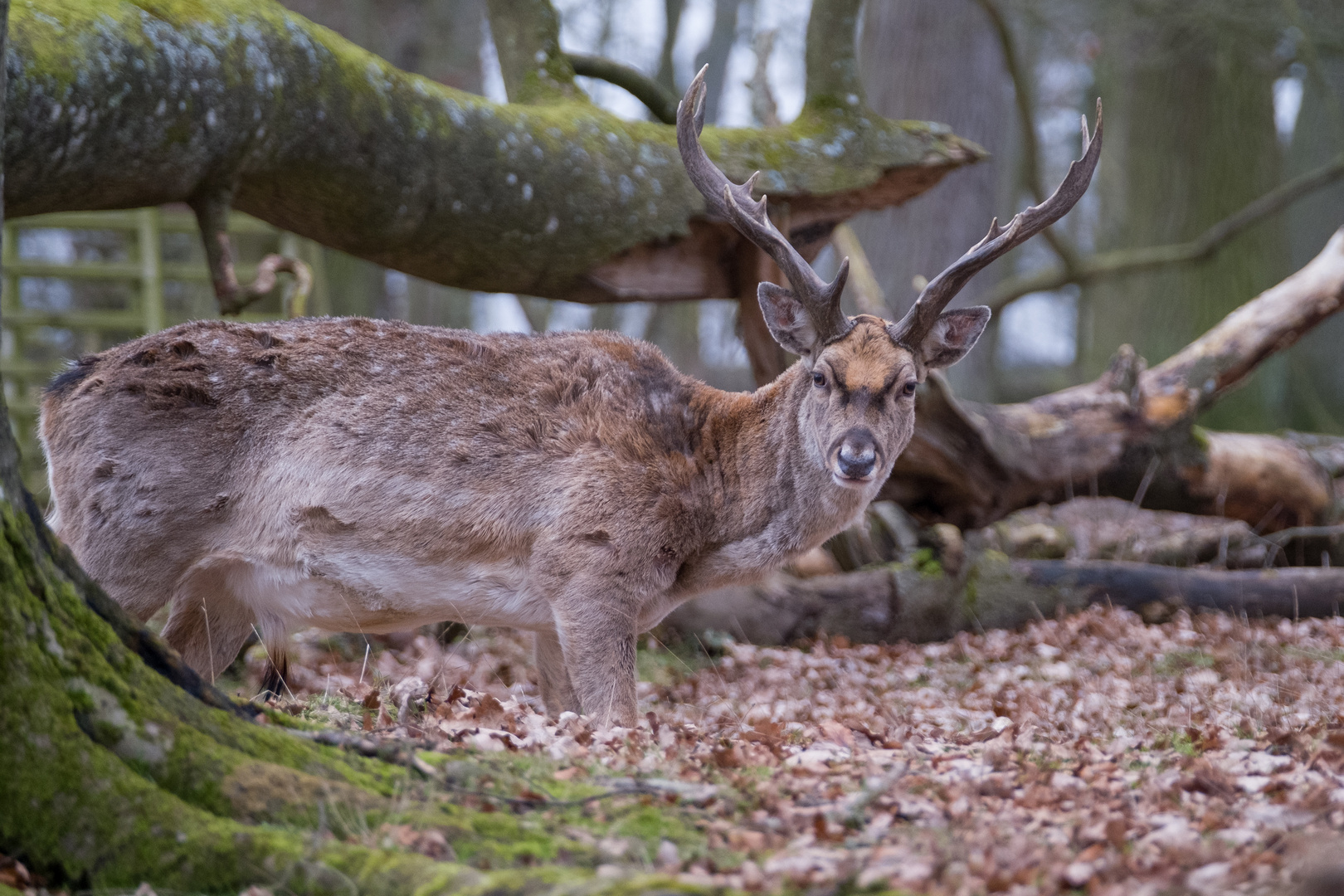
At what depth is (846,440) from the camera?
18.2 ft

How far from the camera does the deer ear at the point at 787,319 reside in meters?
6.12

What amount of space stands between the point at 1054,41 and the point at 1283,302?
31.4ft

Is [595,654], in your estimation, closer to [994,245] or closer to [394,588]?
[394,588]

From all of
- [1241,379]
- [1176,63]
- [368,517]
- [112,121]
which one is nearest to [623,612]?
[368,517]

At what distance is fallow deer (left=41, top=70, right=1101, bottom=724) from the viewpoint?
5.44 meters

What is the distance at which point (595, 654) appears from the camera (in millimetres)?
5402

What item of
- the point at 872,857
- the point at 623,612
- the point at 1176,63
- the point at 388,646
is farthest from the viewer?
the point at 1176,63

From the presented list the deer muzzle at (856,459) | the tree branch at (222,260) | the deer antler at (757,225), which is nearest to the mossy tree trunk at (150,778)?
the deer muzzle at (856,459)

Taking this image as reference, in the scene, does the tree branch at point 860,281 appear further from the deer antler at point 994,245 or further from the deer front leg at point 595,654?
the deer front leg at point 595,654

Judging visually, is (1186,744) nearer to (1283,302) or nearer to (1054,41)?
(1283,302)

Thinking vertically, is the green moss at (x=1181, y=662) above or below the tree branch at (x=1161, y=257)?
below

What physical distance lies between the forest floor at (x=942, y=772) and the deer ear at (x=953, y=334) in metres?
1.90

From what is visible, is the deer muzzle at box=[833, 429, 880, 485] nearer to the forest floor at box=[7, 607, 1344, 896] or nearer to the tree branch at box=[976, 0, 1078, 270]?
the forest floor at box=[7, 607, 1344, 896]

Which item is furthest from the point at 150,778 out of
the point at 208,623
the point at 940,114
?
the point at 940,114
